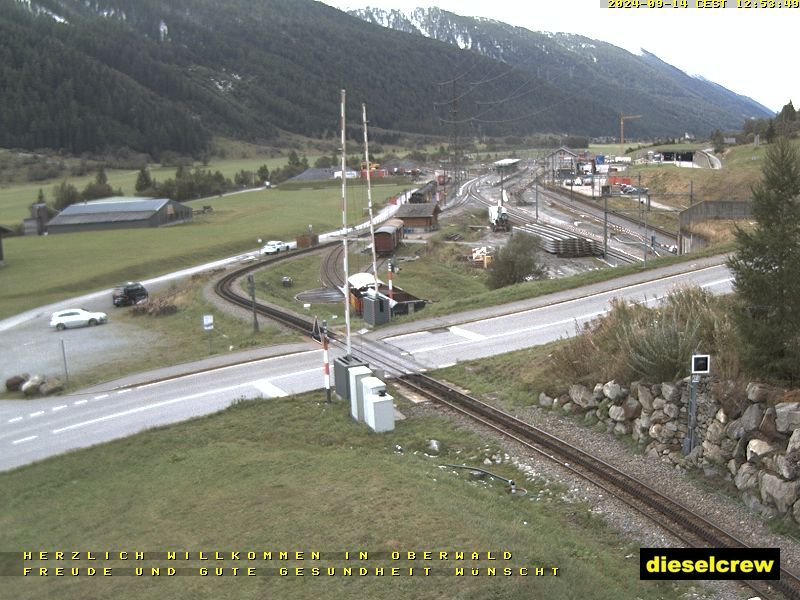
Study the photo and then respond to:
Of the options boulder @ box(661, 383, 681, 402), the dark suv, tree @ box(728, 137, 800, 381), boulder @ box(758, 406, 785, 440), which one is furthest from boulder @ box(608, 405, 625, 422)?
the dark suv

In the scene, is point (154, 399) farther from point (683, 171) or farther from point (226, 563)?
point (683, 171)

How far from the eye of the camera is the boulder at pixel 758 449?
10.9m

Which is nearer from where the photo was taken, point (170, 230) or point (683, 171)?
point (170, 230)

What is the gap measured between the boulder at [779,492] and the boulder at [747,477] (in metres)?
0.28

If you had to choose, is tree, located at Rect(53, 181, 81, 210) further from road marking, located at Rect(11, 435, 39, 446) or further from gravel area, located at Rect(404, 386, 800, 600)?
gravel area, located at Rect(404, 386, 800, 600)

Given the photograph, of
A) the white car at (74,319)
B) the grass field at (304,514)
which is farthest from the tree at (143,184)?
the grass field at (304,514)

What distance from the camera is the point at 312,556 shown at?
9.28 m

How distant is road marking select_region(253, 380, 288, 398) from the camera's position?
19.4 meters

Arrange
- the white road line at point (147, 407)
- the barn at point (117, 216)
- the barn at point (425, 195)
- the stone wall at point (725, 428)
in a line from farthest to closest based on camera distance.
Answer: the barn at point (425, 195), the barn at point (117, 216), the white road line at point (147, 407), the stone wall at point (725, 428)

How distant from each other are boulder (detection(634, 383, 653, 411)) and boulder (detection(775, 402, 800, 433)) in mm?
2912

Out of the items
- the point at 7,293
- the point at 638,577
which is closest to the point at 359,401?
the point at 638,577

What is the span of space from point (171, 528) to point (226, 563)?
2138mm

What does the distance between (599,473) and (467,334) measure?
11.5 m

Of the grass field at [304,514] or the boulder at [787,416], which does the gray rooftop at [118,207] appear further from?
the boulder at [787,416]
